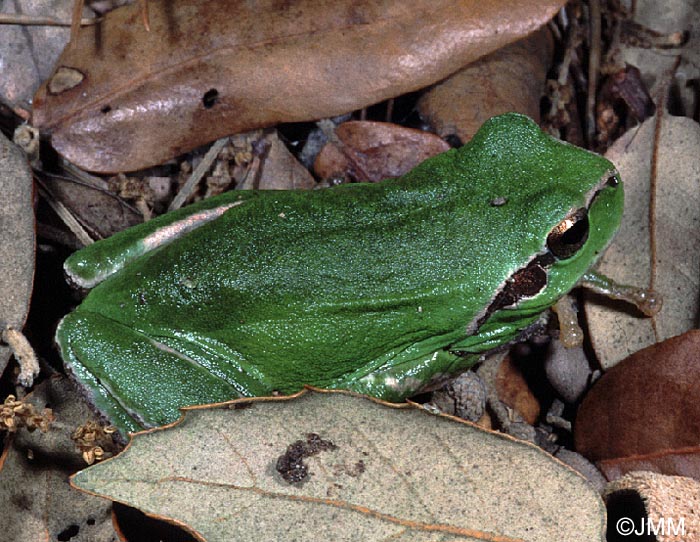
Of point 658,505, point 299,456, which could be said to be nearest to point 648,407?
point 658,505

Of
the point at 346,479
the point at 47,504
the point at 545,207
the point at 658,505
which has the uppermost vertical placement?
the point at 545,207

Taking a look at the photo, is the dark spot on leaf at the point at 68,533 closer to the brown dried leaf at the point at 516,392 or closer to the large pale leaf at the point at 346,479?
the large pale leaf at the point at 346,479

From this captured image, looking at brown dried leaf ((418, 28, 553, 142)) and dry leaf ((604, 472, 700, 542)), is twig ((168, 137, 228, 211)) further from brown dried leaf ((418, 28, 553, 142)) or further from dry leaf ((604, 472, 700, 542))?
dry leaf ((604, 472, 700, 542))

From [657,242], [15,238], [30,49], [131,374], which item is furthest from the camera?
[30,49]

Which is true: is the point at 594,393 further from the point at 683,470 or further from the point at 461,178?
the point at 461,178

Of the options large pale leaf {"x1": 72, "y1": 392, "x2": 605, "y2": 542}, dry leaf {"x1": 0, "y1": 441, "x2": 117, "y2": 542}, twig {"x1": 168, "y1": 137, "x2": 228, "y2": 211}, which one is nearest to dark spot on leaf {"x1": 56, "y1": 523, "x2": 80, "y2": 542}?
dry leaf {"x1": 0, "y1": 441, "x2": 117, "y2": 542}

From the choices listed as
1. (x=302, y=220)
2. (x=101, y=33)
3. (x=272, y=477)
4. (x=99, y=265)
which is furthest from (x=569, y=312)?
(x=101, y=33)

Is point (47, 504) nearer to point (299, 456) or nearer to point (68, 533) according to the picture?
point (68, 533)
